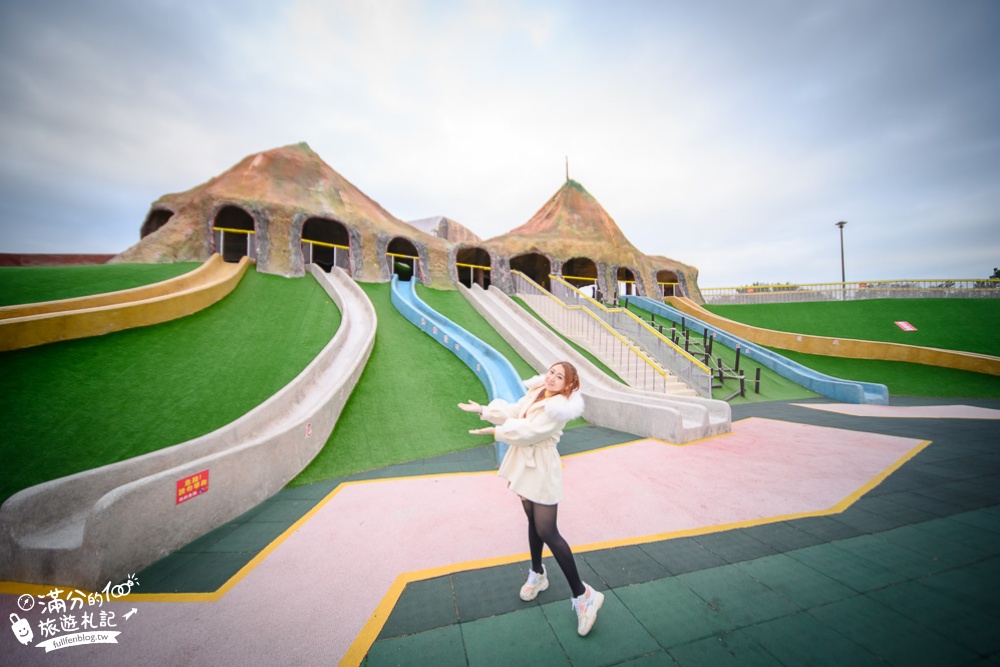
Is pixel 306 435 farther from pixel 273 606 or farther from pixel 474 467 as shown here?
pixel 273 606

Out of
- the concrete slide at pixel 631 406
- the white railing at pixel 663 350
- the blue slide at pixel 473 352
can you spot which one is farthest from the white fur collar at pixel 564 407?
the white railing at pixel 663 350

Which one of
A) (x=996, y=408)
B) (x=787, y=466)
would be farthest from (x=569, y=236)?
(x=787, y=466)

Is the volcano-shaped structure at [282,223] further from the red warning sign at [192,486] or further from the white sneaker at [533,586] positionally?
the white sneaker at [533,586]

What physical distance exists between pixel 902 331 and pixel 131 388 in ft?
81.7

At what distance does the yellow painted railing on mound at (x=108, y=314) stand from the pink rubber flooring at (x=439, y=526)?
4.44m

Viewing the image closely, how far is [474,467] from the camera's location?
5473 mm

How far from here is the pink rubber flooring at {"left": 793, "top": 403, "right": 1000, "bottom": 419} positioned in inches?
315

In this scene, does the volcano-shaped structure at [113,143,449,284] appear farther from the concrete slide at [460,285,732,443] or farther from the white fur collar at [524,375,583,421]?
the white fur collar at [524,375,583,421]

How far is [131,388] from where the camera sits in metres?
5.17

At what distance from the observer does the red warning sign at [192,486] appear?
3504 millimetres

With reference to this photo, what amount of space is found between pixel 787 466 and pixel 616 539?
141 inches

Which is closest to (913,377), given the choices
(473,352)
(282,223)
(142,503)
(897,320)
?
(897,320)

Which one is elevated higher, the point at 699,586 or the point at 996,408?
the point at 699,586

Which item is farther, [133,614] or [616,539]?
[616,539]
